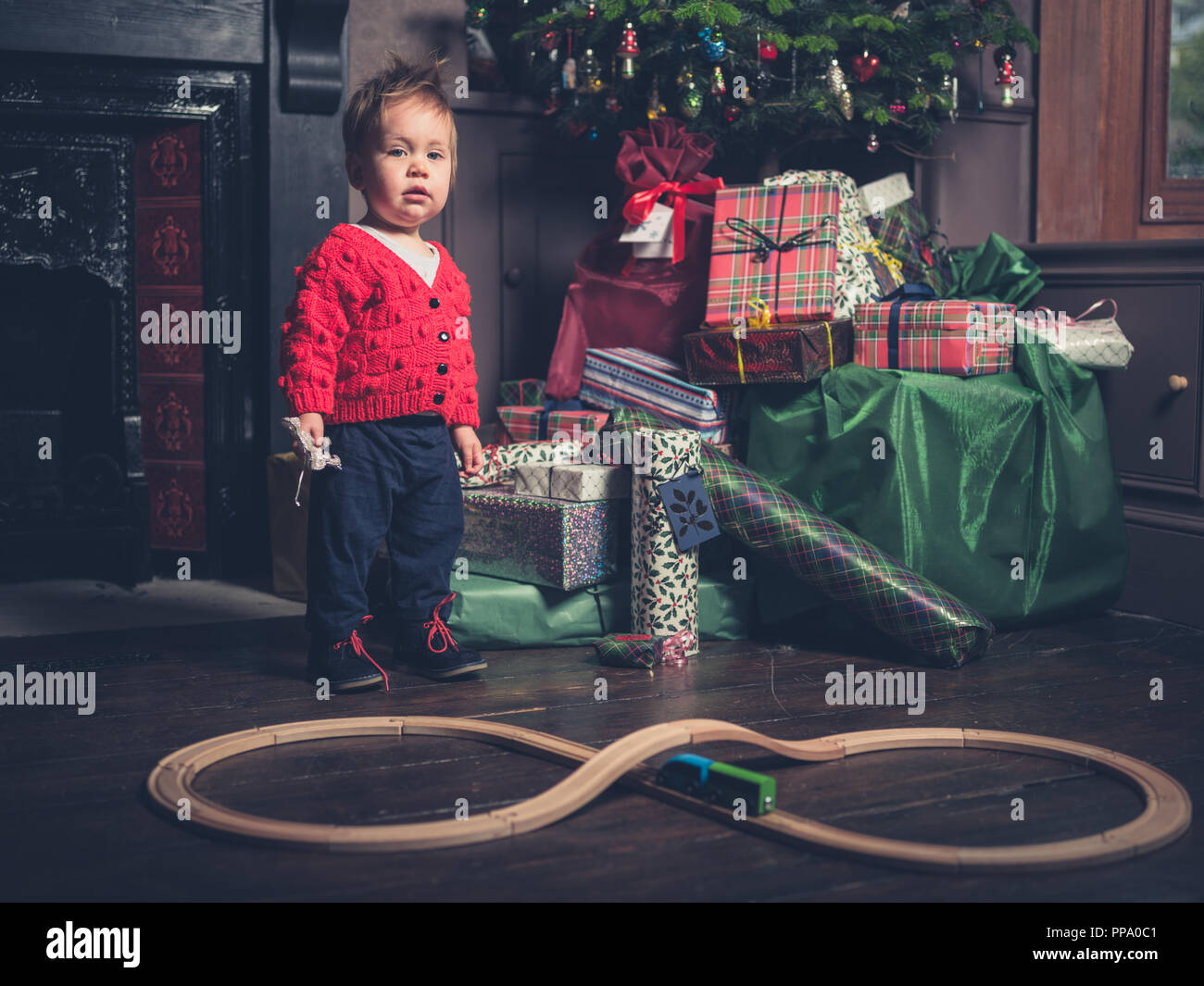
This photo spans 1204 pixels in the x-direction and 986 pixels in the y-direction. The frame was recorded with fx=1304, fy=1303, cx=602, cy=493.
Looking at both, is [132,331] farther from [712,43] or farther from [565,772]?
[565,772]

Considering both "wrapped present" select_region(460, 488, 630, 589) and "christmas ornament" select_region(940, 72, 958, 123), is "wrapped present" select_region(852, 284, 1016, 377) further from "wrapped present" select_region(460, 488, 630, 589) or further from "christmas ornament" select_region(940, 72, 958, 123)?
"wrapped present" select_region(460, 488, 630, 589)

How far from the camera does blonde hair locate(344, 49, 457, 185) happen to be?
7.65ft

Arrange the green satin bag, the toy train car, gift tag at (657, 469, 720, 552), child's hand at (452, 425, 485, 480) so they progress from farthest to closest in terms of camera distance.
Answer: the green satin bag, gift tag at (657, 469, 720, 552), child's hand at (452, 425, 485, 480), the toy train car

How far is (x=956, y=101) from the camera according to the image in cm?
339

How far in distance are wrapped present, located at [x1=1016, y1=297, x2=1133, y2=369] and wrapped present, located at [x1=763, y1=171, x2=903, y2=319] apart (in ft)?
1.13

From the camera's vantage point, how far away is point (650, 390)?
3.09 m

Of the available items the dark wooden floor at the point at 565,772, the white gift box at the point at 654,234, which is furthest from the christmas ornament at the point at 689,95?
the dark wooden floor at the point at 565,772

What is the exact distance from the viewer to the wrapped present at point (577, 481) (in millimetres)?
2709

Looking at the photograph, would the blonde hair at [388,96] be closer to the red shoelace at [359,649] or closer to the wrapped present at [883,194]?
the red shoelace at [359,649]

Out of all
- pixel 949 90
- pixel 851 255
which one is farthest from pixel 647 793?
pixel 949 90

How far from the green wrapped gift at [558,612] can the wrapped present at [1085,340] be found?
0.88m

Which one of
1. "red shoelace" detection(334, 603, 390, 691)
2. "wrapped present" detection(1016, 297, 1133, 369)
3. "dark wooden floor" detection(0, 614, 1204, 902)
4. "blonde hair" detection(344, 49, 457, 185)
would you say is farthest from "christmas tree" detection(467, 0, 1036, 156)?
"red shoelace" detection(334, 603, 390, 691)

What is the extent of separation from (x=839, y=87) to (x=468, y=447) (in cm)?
127
